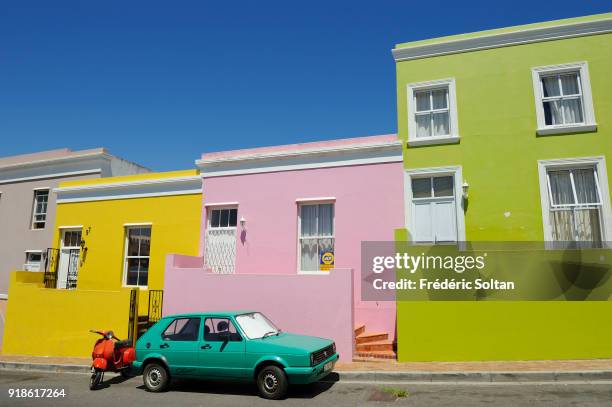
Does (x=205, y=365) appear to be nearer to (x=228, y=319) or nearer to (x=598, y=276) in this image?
(x=228, y=319)

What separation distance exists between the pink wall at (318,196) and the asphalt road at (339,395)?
144 inches

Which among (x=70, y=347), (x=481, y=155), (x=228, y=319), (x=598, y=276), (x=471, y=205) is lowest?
(x=70, y=347)

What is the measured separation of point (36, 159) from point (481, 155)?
60.7 feet

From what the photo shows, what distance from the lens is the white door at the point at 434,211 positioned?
1241cm

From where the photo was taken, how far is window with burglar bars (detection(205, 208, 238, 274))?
47.2ft

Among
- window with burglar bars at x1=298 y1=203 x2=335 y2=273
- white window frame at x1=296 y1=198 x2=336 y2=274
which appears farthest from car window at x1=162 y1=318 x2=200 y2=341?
window with burglar bars at x1=298 y1=203 x2=335 y2=273

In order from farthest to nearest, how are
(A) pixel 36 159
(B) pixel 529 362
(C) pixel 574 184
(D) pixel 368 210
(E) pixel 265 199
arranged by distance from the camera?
(A) pixel 36 159, (E) pixel 265 199, (D) pixel 368 210, (C) pixel 574 184, (B) pixel 529 362

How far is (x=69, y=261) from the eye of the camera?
55.4ft

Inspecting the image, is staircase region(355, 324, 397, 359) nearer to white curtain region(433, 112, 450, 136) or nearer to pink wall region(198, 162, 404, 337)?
pink wall region(198, 162, 404, 337)

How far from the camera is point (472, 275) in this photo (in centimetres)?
1096

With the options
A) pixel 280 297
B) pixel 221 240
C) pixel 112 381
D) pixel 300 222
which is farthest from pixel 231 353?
pixel 221 240

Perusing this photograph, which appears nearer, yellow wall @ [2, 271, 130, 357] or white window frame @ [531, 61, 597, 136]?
white window frame @ [531, 61, 597, 136]

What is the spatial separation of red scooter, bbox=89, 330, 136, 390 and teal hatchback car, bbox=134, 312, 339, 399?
1.03 meters

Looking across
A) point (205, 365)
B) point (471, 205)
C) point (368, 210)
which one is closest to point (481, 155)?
point (471, 205)
